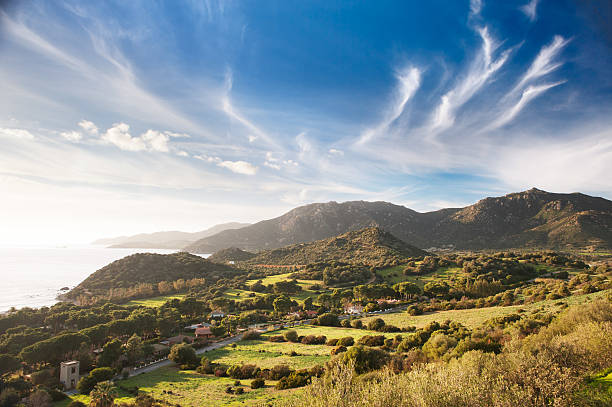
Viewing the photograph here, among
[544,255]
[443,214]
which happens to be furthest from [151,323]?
[443,214]

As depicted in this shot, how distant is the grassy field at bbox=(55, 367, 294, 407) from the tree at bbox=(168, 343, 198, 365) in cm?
161

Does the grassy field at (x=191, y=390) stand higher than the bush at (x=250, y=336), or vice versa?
the grassy field at (x=191, y=390)

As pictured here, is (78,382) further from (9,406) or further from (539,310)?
(539,310)

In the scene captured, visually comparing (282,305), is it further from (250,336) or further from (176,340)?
(176,340)

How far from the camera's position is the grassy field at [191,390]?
19141 mm

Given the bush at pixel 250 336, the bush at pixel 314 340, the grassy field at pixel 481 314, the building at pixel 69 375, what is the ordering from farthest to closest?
the bush at pixel 250 336 < the bush at pixel 314 340 < the building at pixel 69 375 < the grassy field at pixel 481 314

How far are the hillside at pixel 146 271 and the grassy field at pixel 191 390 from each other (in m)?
69.2

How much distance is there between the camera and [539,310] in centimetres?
2644

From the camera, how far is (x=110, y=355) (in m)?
31.5

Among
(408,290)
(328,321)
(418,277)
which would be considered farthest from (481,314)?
(418,277)

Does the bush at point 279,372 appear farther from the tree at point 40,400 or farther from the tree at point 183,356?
the tree at point 40,400

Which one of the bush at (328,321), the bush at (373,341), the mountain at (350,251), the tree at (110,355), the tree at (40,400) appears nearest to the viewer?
the tree at (40,400)

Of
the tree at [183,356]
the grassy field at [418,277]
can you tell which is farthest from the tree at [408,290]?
the tree at [183,356]

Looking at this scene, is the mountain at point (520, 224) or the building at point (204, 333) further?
the mountain at point (520, 224)
